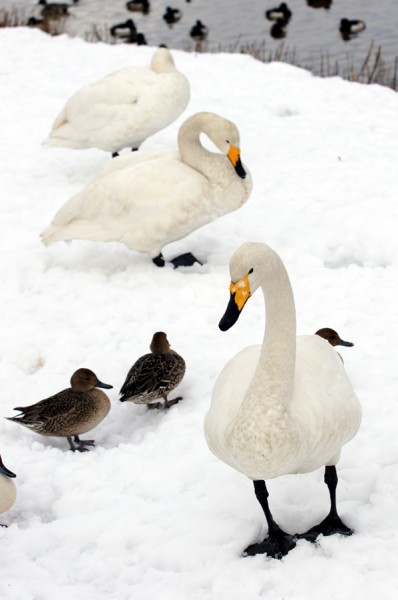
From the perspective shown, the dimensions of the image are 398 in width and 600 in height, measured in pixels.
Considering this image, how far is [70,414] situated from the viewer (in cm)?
486

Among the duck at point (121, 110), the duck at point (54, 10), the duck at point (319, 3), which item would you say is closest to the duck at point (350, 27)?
the duck at point (319, 3)

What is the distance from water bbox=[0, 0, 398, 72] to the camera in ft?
53.1

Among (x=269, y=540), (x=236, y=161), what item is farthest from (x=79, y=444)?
(x=236, y=161)

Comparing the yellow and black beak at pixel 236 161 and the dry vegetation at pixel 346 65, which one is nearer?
the yellow and black beak at pixel 236 161

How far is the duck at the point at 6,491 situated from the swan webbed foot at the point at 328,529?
143 cm

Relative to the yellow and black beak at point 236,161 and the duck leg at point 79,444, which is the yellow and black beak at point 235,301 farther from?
the yellow and black beak at point 236,161

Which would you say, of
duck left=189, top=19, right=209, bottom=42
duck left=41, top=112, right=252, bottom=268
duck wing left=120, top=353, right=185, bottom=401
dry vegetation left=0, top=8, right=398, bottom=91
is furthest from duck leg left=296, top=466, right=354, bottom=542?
duck left=189, top=19, right=209, bottom=42

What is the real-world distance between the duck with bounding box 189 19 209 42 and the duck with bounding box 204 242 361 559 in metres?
14.9

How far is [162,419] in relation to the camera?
5.18 meters

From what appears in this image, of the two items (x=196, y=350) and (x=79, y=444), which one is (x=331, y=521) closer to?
(x=79, y=444)

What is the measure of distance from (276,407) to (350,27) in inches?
597

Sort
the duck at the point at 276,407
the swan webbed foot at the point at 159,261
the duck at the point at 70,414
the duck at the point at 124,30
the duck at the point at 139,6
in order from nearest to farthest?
the duck at the point at 276,407
the duck at the point at 70,414
the swan webbed foot at the point at 159,261
the duck at the point at 124,30
the duck at the point at 139,6

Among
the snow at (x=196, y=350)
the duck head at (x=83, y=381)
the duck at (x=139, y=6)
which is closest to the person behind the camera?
the snow at (x=196, y=350)

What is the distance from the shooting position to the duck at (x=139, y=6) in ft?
75.6
